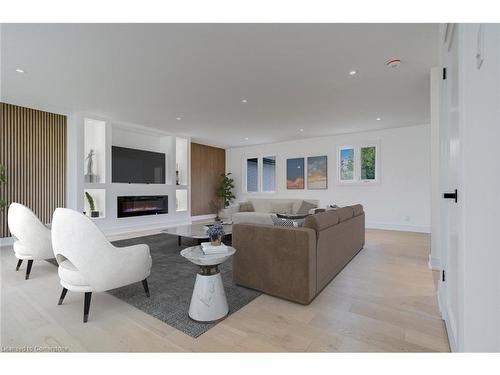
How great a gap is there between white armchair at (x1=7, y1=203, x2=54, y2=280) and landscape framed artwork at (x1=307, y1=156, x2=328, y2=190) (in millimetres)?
6160

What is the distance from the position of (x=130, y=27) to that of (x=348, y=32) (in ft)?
6.80

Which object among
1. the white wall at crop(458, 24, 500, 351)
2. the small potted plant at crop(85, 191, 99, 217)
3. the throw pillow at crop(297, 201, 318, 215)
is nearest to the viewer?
the white wall at crop(458, 24, 500, 351)

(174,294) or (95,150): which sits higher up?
(95,150)

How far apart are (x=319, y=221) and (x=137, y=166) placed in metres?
5.29

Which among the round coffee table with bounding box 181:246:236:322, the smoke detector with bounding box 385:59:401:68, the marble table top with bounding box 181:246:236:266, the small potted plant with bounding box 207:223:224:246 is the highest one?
the smoke detector with bounding box 385:59:401:68

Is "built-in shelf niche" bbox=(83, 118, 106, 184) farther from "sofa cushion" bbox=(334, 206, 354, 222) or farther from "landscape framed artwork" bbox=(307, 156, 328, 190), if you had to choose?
"landscape framed artwork" bbox=(307, 156, 328, 190)

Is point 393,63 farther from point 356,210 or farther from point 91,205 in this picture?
point 91,205

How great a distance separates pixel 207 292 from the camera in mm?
1827

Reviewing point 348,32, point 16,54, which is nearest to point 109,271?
point 16,54

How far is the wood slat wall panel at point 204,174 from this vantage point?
7.83m

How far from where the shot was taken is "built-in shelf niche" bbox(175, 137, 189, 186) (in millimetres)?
7258

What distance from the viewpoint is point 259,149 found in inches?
324

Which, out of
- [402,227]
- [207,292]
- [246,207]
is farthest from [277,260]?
[402,227]

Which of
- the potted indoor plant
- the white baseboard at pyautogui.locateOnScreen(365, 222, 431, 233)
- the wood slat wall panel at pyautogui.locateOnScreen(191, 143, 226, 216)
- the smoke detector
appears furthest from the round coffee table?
the potted indoor plant
